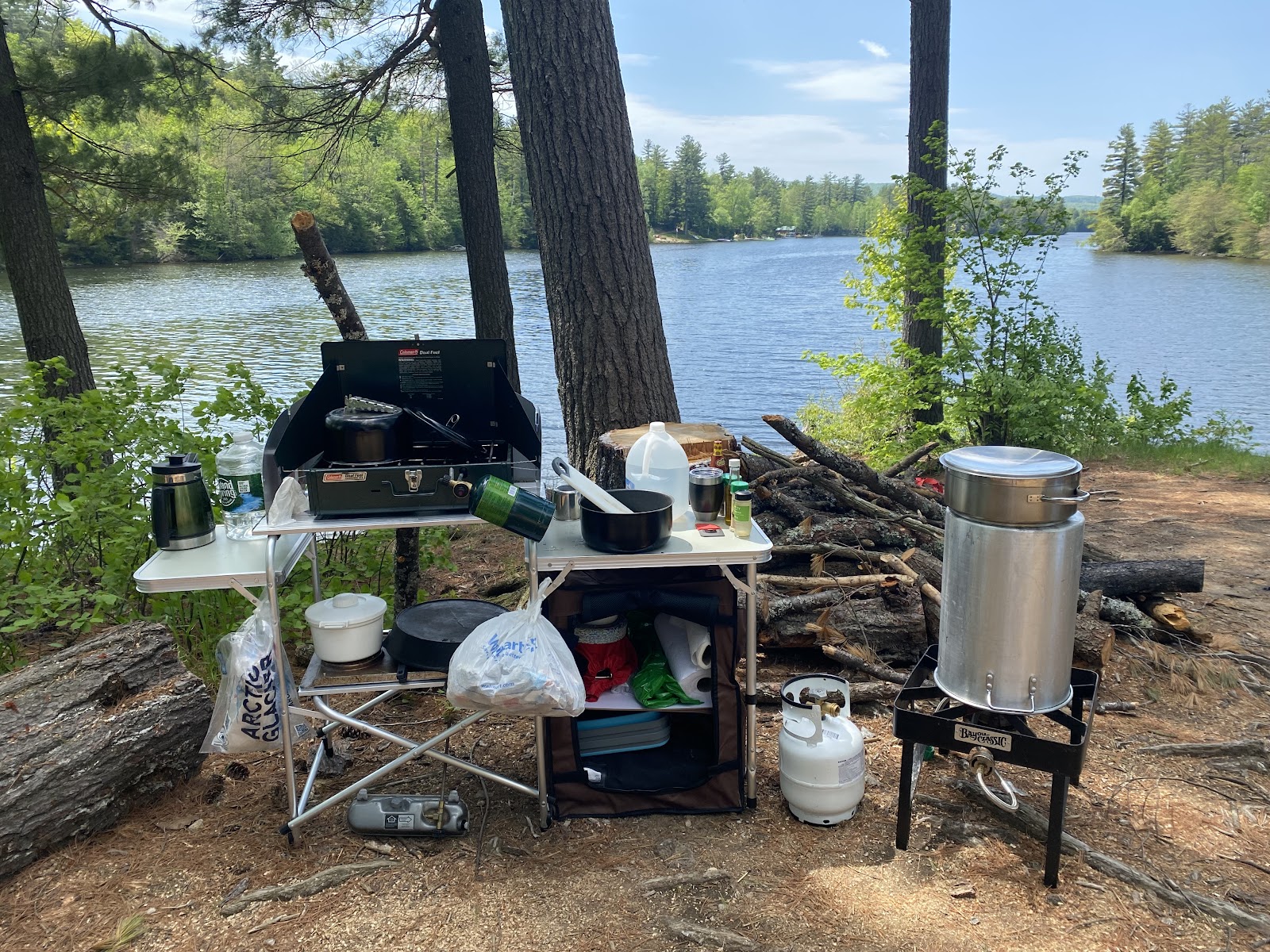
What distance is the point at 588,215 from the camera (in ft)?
13.9

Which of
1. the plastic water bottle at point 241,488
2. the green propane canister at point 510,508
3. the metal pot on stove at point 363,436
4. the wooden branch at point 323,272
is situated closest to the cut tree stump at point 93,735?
the plastic water bottle at point 241,488

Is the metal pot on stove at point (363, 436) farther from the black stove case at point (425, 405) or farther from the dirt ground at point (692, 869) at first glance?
the dirt ground at point (692, 869)

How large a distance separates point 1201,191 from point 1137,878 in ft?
178

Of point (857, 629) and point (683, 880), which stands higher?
point (857, 629)

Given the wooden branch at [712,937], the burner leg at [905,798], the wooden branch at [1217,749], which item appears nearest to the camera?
the wooden branch at [712,937]

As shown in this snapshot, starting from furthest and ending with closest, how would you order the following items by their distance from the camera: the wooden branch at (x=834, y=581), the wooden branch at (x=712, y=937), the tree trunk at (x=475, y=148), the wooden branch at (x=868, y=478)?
the tree trunk at (x=475, y=148), the wooden branch at (x=868, y=478), the wooden branch at (x=834, y=581), the wooden branch at (x=712, y=937)

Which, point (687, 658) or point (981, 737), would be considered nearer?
point (981, 737)

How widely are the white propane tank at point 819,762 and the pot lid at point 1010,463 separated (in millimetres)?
783

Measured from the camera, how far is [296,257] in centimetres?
3778

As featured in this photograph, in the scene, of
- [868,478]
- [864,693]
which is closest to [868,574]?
[864,693]

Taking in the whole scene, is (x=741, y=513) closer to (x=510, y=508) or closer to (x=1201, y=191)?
(x=510, y=508)

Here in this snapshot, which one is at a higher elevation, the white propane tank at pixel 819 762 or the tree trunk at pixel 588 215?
the tree trunk at pixel 588 215

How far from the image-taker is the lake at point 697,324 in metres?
14.8

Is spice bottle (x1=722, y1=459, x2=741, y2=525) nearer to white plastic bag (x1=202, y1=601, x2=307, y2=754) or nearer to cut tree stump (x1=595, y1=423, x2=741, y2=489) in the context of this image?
cut tree stump (x1=595, y1=423, x2=741, y2=489)
